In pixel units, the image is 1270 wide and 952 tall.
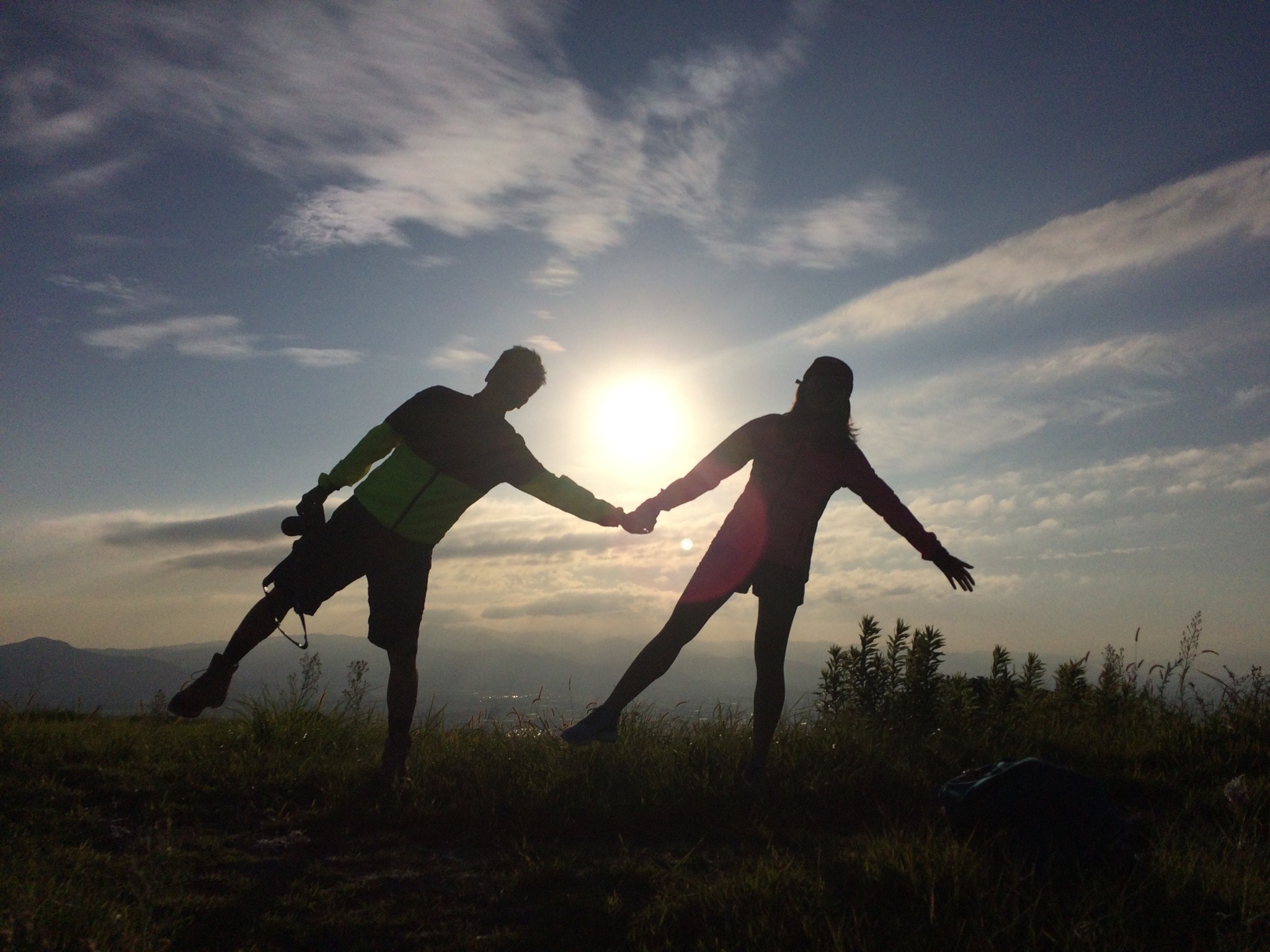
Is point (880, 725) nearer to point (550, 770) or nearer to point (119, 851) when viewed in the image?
point (550, 770)

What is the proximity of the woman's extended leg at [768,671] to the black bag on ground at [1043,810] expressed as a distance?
3.68 feet

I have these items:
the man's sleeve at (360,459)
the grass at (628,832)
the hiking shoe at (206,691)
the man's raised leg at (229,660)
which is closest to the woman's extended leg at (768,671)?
the grass at (628,832)

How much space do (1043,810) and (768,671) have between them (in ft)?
5.29

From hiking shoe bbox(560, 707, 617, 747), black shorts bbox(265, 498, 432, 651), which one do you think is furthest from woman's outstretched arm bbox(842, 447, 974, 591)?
black shorts bbox(265, 498, 432, 651)

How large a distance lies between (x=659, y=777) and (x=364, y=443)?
2599 millimetres

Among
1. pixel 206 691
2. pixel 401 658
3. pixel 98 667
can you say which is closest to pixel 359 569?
pixel 401 658

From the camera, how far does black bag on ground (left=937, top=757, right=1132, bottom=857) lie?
3205 millimetres

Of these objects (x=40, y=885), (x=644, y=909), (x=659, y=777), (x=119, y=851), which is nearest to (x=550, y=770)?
(x=659, y=777)

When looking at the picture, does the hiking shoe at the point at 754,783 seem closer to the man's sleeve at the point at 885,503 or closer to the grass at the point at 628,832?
the grass at the point at 628,832

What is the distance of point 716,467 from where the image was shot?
4938 mm

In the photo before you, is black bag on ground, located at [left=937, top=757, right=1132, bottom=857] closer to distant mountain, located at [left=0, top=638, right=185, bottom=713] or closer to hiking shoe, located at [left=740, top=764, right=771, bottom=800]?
hiking shoe, located at [left=740, top=764, right=771, bottom=800]

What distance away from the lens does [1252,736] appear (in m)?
5.14

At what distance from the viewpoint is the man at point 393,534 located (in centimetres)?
454

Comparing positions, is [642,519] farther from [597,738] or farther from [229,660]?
[229,660]
